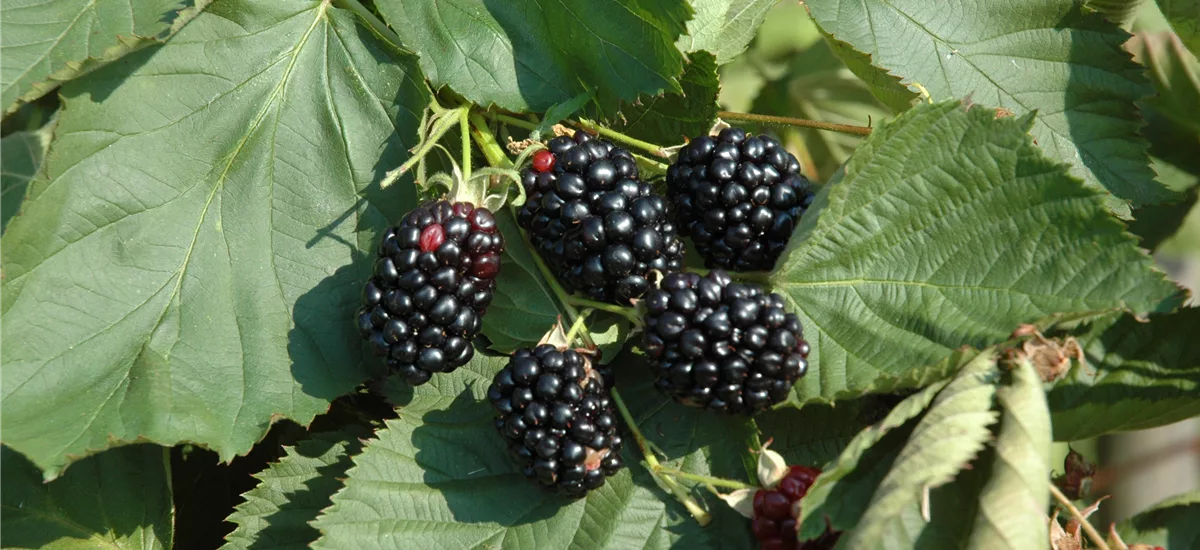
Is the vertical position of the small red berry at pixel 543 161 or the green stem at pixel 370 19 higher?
the green stem at pixel 370 19

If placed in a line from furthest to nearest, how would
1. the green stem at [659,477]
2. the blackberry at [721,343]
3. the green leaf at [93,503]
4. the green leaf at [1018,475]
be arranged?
the green leaf at [93,503] < the green stem at [659,477] < the blackberry at [721,343] < the green leaf at [1018,475]

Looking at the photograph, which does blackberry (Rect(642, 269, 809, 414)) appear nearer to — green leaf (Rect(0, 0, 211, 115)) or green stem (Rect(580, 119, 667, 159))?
green stem (Rect(580, 119, 667, 159))

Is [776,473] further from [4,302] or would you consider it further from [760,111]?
[760,111]

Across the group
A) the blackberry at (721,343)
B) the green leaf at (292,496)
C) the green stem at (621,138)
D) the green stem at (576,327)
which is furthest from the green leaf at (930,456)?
the green leaf at (292,496)

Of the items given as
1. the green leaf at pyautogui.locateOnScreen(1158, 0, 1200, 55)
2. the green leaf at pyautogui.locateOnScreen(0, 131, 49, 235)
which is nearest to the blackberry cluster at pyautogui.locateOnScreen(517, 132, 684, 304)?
the green leaf at pyautogui.locateOnScreen(0, 131, 49, 235)

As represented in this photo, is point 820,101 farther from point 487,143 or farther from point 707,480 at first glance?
point 707,480

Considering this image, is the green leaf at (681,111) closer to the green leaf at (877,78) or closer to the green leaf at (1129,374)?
the green leaf at (877,78)

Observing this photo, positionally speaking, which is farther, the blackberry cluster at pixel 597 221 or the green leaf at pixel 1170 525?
the green leaf at pixel 1170 525
